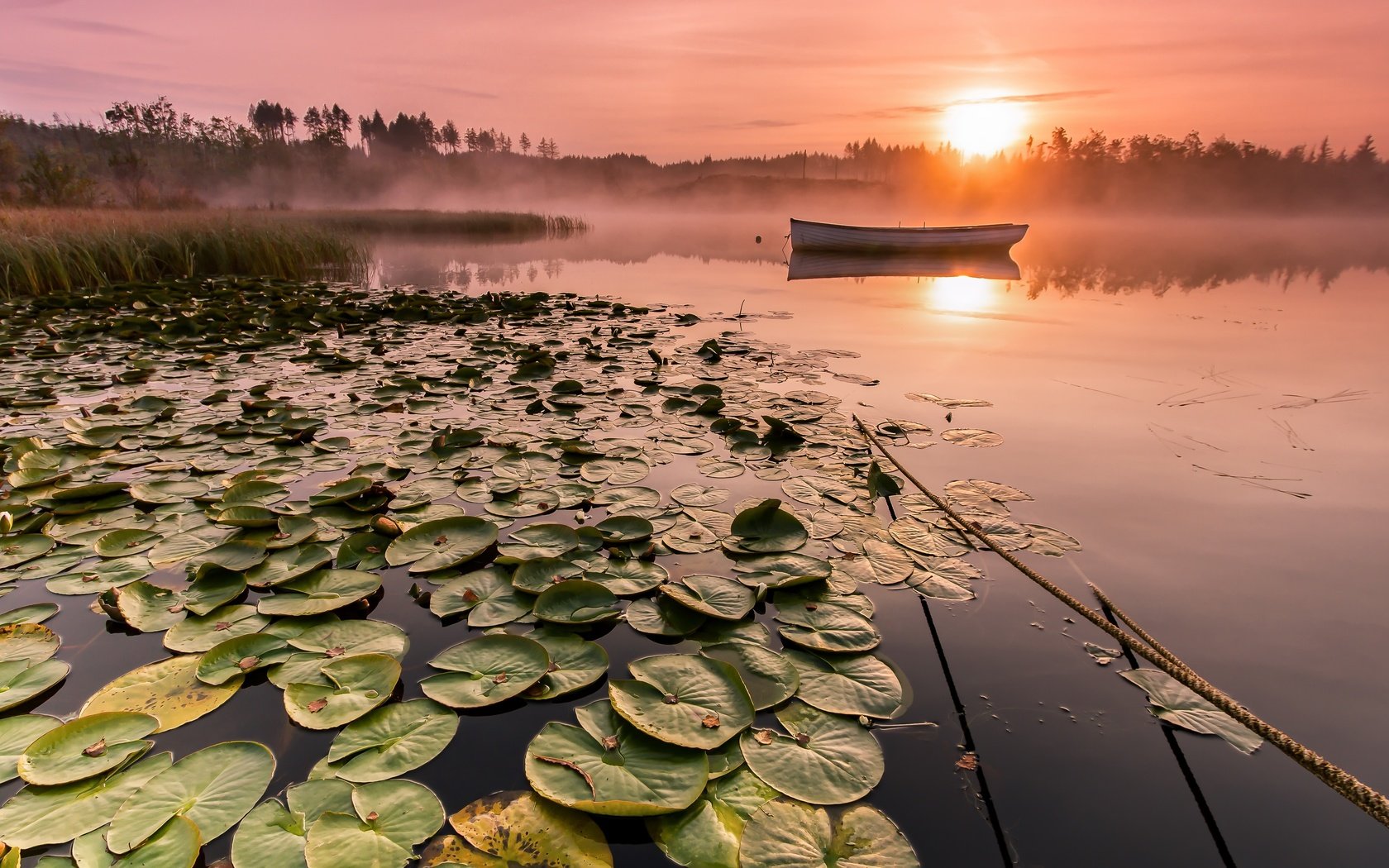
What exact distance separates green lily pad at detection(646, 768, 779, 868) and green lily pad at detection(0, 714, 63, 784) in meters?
1.77

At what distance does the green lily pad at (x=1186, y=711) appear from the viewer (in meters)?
1.98

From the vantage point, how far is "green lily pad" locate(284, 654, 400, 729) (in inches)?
72.6

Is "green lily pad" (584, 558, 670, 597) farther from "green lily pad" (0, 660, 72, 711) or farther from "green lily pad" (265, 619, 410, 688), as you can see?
"green lily pad" (0, 660, 72, 711)

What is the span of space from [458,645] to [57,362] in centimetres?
681

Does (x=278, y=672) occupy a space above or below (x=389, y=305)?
below

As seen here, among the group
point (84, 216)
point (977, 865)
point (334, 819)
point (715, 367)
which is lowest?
point (977, 865)

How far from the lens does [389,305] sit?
938 cm

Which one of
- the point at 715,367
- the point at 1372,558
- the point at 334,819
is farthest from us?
the point at 715,367

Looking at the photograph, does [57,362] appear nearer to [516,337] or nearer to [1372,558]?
[516,337]

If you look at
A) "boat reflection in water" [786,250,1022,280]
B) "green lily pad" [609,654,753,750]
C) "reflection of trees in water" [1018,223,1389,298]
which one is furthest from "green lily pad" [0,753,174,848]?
"boat reflection in water" [786,250,1022,280]

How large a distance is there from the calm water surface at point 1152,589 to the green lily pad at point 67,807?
3.20ft

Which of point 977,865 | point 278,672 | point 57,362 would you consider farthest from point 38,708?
point 57,362

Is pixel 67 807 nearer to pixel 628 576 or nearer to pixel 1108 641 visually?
pixel 628 576

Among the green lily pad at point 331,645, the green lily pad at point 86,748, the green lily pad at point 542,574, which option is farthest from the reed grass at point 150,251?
the green lily pad at point 542,574
